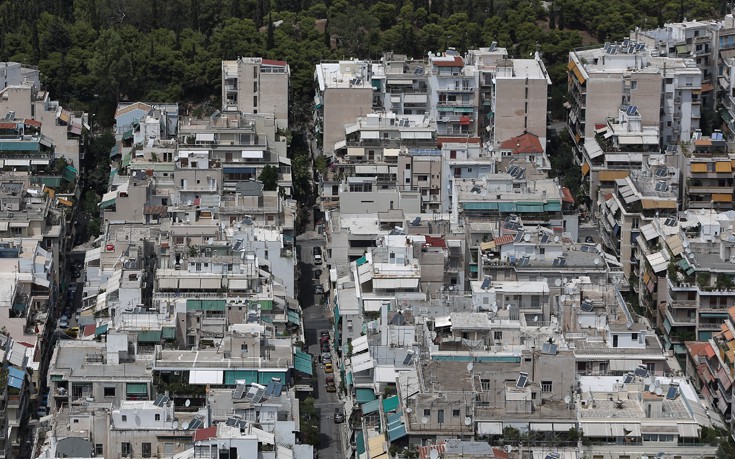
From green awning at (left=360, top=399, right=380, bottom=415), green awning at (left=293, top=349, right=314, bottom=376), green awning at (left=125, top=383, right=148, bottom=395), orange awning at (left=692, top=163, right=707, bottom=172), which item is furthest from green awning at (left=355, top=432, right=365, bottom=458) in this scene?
orange awning at (left=692, top=163, right=707, bottom=172)

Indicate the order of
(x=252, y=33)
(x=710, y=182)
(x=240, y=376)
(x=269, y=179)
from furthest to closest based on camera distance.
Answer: (x=252, y=33)
(x=269, y=179)
(x=710, y=182)
(x=240, y=376)

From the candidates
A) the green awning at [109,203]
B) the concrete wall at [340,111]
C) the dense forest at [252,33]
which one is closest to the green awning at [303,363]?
the green awning at [109,203]

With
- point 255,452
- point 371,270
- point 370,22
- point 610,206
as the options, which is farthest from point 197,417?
point 370,22

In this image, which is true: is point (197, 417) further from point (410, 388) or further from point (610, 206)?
point (610, 206)

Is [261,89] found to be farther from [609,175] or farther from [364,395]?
[364,395]

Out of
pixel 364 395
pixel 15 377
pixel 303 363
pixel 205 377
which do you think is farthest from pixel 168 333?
pixel 364 395

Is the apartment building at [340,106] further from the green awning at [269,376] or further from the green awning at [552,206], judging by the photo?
the green awning at [269,376]
